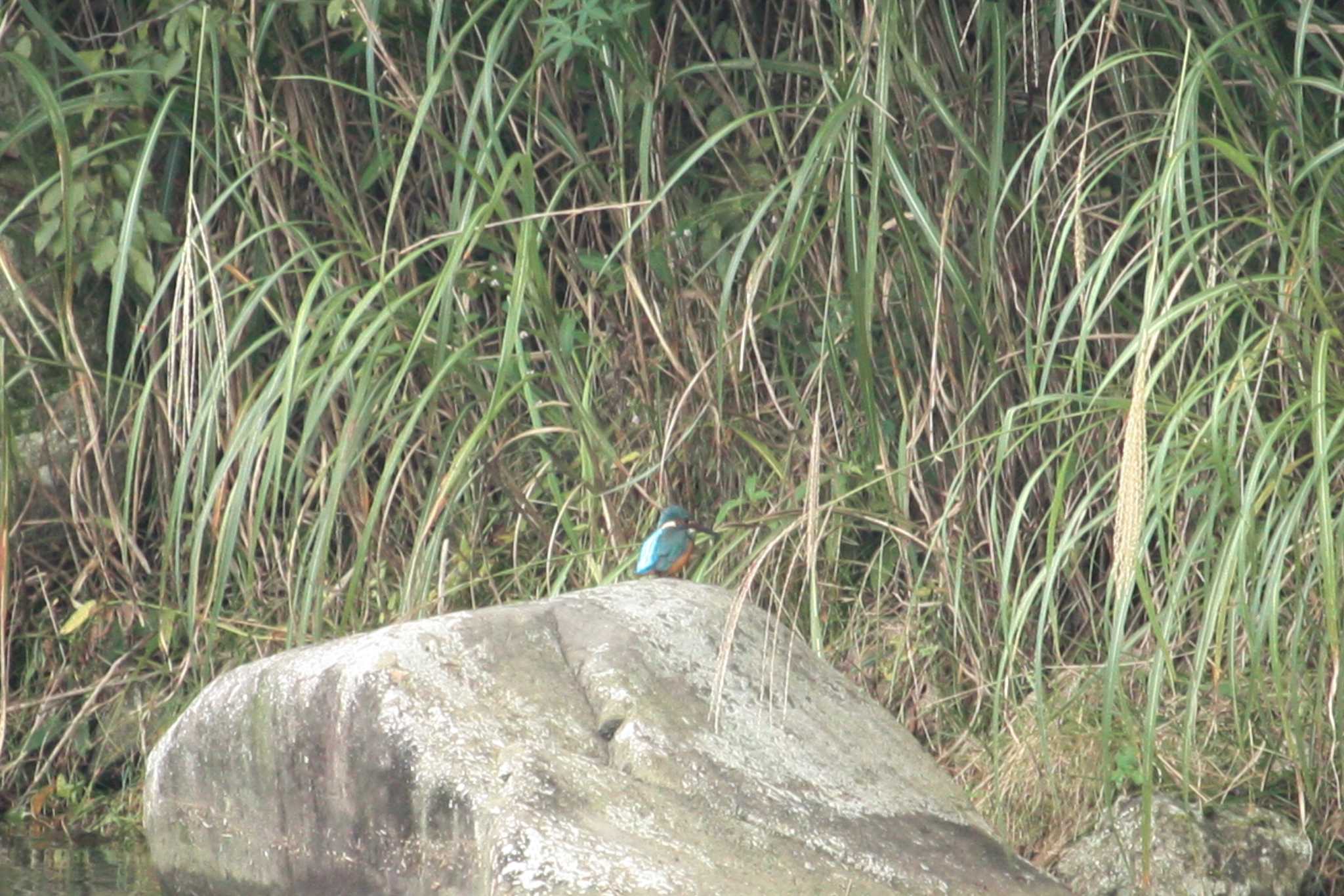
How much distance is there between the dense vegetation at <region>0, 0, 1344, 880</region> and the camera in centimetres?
276

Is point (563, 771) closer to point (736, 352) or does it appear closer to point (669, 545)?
point (669, 545)

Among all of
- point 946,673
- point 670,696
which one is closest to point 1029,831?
point 946,673

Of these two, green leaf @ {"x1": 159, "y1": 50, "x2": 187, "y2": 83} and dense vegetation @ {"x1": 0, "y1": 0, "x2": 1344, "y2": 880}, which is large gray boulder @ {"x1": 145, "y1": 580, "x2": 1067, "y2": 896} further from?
green leaf @ {"x1": 159, "y1": 50, "x2": 187, "y2": 83}

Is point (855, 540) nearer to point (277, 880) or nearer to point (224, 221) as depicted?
point (277, 880)

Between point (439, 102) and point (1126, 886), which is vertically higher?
point (439, 102)

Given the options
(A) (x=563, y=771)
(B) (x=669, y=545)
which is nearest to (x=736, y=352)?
(B) (x=669, y=545)

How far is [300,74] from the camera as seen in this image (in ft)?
13.0

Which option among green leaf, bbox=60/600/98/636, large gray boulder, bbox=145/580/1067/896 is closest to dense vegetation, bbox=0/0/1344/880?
green leaf, bbox=60/600/98/636

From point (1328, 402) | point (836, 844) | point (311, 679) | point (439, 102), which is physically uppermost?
point (439, 102)

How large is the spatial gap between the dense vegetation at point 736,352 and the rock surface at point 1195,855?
0.23 feet

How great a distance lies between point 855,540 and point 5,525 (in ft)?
5.78

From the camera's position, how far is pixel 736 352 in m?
3.50

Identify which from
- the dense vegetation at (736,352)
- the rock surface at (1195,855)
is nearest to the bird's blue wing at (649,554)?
the dense vegetation at (736,352)

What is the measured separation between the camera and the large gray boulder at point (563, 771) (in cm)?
245
